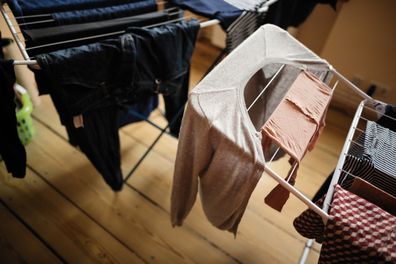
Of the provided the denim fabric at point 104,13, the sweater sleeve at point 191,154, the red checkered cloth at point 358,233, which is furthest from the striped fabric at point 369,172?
the denim fabric at point 104,13

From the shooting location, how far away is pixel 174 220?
1.07m

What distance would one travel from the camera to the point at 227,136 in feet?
2.20

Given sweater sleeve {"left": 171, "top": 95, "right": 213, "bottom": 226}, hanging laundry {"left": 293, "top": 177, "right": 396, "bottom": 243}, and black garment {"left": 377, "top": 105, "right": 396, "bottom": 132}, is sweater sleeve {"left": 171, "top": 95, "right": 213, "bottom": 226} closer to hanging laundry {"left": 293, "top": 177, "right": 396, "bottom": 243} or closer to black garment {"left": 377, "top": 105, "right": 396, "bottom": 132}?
hanging laundry {"left": 293, "top": 177, "right": 396, "bottom": 243}

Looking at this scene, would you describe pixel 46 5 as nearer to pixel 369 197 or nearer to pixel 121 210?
pixel 121 210

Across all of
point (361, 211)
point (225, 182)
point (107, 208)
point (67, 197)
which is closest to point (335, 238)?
point (361, 211)

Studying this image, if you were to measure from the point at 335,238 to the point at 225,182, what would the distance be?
310 mm

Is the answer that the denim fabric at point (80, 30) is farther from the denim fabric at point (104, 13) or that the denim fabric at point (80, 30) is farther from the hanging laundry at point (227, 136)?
the hanging laundry at point (227, 136)

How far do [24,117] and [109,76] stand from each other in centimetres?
95

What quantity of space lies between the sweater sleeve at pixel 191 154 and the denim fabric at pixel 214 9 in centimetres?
56

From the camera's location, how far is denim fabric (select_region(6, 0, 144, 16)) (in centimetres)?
91

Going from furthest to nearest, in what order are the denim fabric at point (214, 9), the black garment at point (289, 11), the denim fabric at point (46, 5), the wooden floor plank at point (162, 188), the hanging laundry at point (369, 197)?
1. the black garment at point (289, 11)
2. the wooden floor plank at point (162, 188)
3. the denim fabric at point (214, 9)
4. the denim fabric at point (46, 5)
5. the hanging laundry at point (369, 197)

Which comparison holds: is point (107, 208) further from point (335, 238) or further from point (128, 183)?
point (335, 238)

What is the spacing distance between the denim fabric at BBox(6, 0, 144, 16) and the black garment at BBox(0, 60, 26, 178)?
0.29 m

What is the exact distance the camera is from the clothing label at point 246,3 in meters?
1.20
